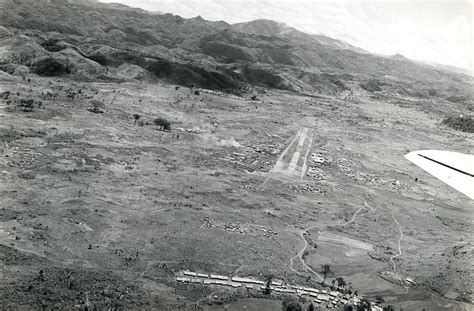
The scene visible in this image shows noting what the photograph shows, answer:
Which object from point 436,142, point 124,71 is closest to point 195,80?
point 124,71

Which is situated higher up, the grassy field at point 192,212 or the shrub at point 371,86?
the shrub at point 371,86

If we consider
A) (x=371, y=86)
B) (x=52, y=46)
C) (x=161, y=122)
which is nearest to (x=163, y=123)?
(x=161, y=122)

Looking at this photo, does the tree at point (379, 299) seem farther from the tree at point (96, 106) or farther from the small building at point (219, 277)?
the tree at point (96, 106)

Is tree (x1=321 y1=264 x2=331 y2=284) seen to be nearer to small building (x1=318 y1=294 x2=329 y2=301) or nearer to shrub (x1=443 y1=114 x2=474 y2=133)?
small building (x1=318 y1=294 x2=329 y2=301)

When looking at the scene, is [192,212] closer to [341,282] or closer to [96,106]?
[341,282]

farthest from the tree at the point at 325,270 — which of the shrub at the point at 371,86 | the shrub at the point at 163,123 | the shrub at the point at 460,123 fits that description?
the shrub at the point at 371,86

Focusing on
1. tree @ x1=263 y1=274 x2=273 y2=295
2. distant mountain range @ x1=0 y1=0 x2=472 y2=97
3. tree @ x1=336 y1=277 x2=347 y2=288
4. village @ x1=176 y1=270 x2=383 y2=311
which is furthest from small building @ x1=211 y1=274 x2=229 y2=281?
distant mountain range @ x1=0 y1=0 x2=472 y2=97
